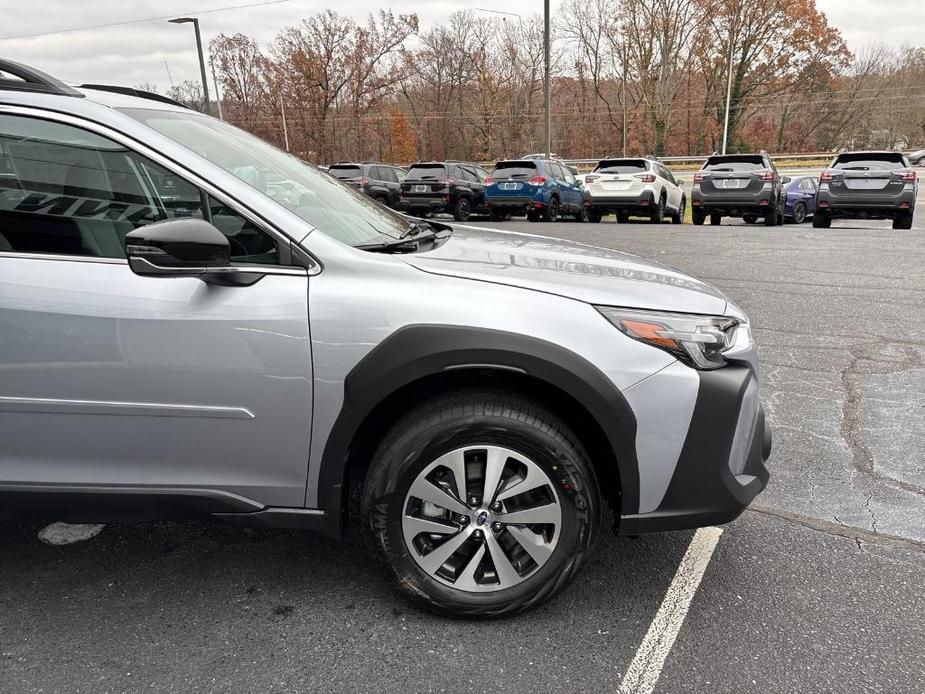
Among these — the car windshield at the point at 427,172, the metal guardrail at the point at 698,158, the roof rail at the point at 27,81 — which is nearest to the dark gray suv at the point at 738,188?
the car windshield at the point at 427,172

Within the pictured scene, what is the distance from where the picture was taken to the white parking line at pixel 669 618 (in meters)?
2.01

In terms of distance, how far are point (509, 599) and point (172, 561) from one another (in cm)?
139

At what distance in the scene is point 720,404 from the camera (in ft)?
6.91

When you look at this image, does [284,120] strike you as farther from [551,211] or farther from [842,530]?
[842,530]

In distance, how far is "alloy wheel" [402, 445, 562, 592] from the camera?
7.05ft

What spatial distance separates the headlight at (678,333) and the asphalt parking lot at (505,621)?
35.8 inches

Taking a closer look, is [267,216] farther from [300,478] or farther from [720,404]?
[720,404]

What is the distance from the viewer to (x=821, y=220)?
14.0 metres

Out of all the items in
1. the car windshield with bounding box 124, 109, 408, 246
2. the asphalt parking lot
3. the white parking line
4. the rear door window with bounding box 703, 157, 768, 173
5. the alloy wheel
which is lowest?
the white parking line

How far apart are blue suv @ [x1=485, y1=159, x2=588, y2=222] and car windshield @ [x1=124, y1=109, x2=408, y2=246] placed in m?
14.0

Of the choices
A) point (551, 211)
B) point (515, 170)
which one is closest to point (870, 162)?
point (551, 211)

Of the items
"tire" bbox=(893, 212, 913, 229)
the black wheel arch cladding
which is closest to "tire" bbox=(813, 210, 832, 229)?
"tire" bbox=(893, 212, 913, 229)

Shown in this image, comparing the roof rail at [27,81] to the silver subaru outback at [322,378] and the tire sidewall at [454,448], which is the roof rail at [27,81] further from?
the tire sidewall at [454,448]

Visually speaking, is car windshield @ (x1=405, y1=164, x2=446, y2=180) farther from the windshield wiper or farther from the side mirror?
the side mirror
